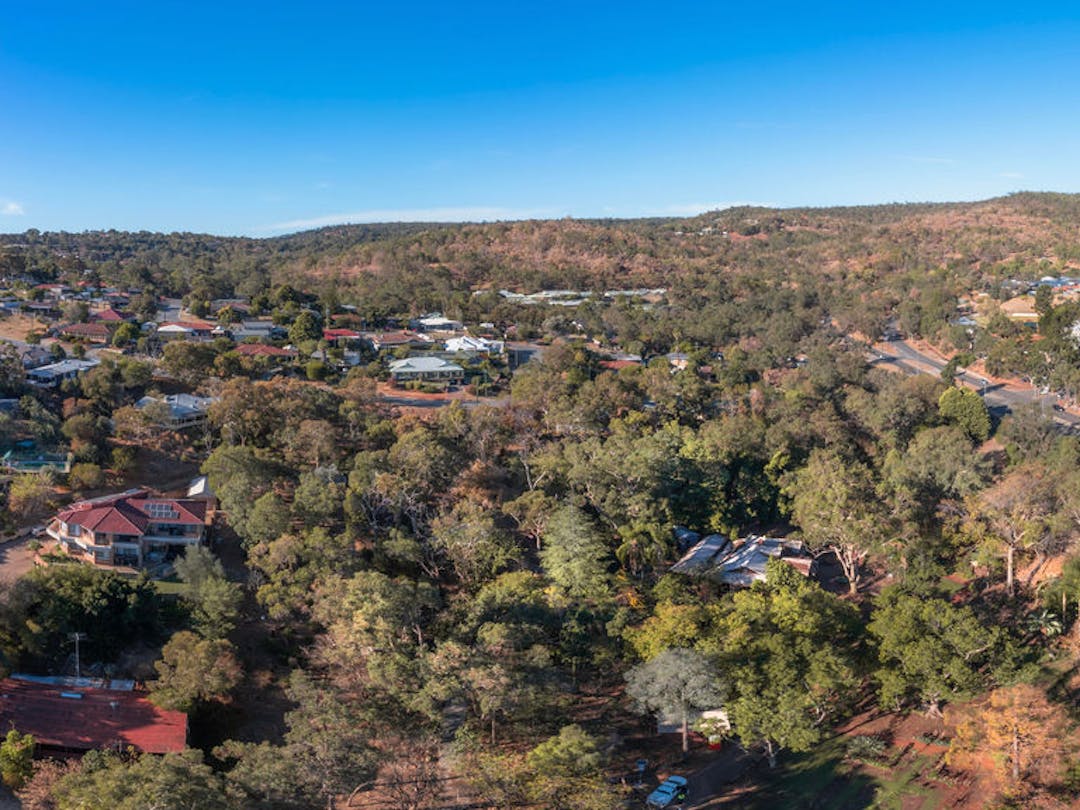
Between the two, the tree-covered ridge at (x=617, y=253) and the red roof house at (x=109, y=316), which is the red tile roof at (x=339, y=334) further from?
the tree-covered ridge at (x=617, y=253)

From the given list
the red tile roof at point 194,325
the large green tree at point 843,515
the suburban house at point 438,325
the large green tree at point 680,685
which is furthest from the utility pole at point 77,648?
the suburban house at point 438,325

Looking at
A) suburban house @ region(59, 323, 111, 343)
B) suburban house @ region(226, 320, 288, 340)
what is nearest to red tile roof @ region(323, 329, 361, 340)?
suburban house @ region(226, 320, 288, 340)

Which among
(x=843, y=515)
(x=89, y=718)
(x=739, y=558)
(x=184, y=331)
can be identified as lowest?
(x=89, y=718)

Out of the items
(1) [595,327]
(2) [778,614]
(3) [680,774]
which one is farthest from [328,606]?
(1) [595,327]

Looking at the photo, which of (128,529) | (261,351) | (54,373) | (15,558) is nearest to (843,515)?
(128,529)

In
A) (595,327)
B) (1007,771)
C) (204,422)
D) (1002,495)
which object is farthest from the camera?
(595,327)

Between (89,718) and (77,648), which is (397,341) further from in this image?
(89,718)

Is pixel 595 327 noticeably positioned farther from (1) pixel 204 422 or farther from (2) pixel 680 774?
(2) pixel 680 774

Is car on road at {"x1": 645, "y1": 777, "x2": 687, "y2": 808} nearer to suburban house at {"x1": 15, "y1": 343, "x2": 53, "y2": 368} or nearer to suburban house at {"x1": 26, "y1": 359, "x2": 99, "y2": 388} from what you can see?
suburban house at {"x1": 26, "y1": 359, "x2": 99, "y2": 388}
